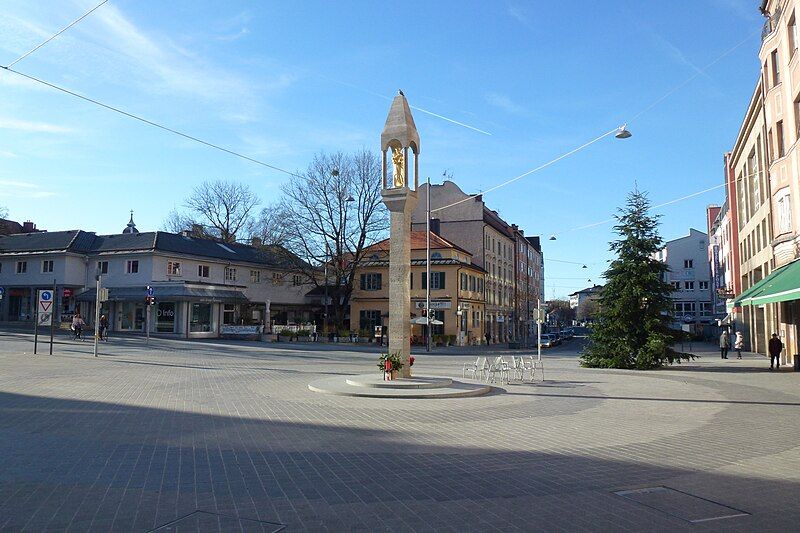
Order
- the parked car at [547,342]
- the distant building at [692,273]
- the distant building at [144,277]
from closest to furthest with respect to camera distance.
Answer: the distant building at [144,277]
the parked car at [547,342]
the distant building at [692,273]

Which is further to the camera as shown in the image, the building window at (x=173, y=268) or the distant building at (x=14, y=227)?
the distant building at (x=14, y=227)

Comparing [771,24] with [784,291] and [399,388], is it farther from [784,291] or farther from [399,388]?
[399,388]

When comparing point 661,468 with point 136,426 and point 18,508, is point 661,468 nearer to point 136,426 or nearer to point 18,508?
point 18,508

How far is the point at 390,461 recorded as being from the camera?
844 cm

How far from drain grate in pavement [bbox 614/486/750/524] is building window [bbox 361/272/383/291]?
166 ft

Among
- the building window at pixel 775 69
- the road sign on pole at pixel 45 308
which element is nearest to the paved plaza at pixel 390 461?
the road sign on pole at pixel 45 308

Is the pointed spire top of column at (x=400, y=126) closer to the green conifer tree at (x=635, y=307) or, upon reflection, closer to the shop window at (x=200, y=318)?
the green conifer tree at (x=635, y=307)

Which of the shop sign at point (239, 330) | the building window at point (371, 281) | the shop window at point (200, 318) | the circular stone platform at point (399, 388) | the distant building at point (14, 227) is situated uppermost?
the distant building at point (14, 227)

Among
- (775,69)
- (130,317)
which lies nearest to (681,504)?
(775,69)

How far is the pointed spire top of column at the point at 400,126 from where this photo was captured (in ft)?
61.4

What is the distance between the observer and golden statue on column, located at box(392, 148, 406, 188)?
18.8m

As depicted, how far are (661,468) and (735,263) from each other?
161 feet

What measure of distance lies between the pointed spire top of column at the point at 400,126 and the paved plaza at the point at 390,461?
7.95 m

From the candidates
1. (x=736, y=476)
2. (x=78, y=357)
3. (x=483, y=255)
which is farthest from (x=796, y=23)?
(x=483, y=255)
